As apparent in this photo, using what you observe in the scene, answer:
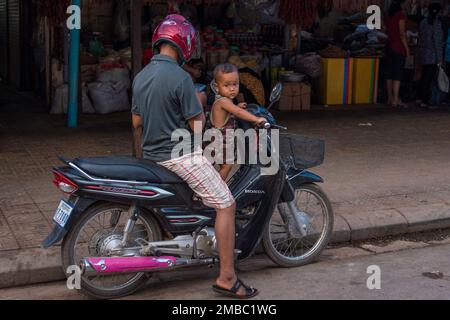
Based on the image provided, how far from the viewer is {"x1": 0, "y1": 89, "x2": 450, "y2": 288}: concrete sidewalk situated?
5812mm

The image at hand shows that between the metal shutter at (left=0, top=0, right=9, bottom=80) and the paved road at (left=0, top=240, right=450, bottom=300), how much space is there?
1152cm

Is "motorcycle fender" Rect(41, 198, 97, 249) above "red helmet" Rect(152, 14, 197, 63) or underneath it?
underneath

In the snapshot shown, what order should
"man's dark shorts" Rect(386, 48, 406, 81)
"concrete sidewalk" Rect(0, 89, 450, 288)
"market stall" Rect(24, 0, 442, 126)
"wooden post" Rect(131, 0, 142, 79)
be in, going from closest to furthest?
"concrete sidewalk" Rect(0, 89, 450, 288) → "wooden post" Rect(131, 0, 142, 79) → "market stall" Rect(24, 0, 442, 126) → "man's dark shorts" Rect(386, 48, 406, 81)

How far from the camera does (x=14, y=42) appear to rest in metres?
14.9

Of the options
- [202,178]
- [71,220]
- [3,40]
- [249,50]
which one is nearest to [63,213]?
[71,220]

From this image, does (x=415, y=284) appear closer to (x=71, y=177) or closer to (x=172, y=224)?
(x=172, y=224)

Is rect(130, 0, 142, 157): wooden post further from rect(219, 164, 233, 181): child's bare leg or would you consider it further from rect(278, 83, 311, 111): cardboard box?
rect(278, 83, 311, 111): cardboard box

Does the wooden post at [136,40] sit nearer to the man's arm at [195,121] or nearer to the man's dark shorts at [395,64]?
the man's arm at [195,121]

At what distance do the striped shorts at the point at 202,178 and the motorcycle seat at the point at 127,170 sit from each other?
6 cm

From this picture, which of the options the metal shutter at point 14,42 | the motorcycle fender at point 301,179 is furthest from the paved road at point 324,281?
the metal shutter at point 14,42

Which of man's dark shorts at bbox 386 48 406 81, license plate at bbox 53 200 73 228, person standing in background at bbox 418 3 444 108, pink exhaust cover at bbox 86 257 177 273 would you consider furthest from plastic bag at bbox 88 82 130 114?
pink exhaust cover at bbox 86 257 177 273

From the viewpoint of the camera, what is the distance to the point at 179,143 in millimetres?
4684

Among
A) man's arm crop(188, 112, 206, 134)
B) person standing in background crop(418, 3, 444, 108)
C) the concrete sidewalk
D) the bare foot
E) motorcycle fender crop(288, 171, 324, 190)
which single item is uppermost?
person standing in background crop(418, 3, 444, 108)
